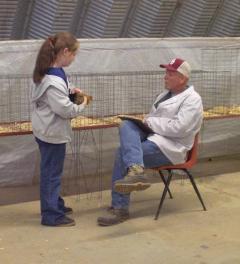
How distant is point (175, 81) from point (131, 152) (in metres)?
0.75

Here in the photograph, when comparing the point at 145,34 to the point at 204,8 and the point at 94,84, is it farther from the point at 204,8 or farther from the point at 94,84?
the point at 94,84

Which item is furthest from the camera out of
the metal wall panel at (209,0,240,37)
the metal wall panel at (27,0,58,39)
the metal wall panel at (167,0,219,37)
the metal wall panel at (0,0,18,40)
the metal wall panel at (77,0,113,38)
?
the metal wall panel at (209,0,240,37)

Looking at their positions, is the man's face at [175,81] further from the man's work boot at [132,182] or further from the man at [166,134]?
the man's work boot at [132,182]

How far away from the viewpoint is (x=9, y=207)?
5.69m

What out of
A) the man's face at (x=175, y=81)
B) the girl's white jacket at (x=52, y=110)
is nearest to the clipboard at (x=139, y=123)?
the man's face at (x=175, y=81)

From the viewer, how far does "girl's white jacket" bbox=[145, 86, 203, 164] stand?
17.1 ft

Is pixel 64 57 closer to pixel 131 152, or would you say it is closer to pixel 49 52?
pixel 49 52

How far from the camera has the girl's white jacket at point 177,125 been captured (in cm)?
523

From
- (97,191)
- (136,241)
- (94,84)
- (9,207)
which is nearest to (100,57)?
(94,84)

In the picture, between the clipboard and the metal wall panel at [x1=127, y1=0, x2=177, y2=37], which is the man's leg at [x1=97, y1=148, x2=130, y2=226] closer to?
the clipboard

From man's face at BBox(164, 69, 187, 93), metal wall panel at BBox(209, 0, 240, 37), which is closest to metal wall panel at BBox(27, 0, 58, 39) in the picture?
man's face at BBox(164, 69, 187, 93)

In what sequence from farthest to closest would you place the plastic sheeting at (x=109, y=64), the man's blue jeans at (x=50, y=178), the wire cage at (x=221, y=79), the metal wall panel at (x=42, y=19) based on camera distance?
the wire cage at (x=221, y=79) → the metal wall panel at (x=42, y=19) → the plastic sheeting at (x=109, y=64) → the man's blue jeans at (x=50, y=178)

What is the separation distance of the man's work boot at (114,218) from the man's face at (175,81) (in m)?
1.11

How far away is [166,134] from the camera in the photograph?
17.4ft
